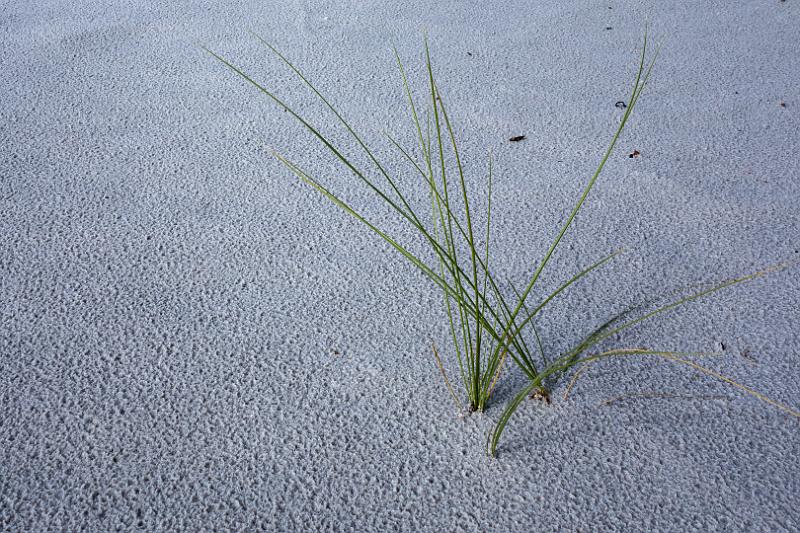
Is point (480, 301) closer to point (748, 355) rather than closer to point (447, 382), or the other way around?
point (447, 382)

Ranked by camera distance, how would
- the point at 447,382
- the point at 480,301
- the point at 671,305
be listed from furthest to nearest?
the point at 480,301, the point at 447,382, the point at 671,305

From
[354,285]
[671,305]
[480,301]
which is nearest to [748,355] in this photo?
[671,305]

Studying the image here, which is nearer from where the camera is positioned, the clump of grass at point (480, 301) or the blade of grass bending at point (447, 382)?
the clump of grass at point (480, 301)

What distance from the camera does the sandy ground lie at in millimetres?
898

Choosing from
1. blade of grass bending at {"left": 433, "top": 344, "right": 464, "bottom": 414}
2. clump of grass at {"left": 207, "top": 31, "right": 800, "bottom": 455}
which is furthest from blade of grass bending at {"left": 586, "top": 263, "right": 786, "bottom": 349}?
blade of grass bending at {"left": 433, "top": 344, "right": 464, "bottom": 414}

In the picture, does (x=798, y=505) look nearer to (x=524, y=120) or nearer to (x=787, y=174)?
(x=787, y=174)

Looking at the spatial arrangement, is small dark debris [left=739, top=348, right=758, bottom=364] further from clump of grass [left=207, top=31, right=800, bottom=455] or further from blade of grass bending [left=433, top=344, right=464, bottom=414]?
blade of grass bending [left=433, top=344, right=464, bottom=414]

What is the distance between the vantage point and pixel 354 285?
1203 mm

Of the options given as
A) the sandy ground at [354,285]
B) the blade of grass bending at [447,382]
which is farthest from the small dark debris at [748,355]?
the blade of grass bending at [447,382]

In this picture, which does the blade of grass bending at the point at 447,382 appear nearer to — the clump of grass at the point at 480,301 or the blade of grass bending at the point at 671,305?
the clump of grass at the point at 480,301

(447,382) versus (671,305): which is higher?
(671,305)

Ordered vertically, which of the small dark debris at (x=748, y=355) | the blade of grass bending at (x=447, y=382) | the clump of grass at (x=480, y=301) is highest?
the clump of grass at (x=480, y=301)

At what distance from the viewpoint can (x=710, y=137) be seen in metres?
1.56

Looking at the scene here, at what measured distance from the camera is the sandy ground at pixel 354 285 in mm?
898
